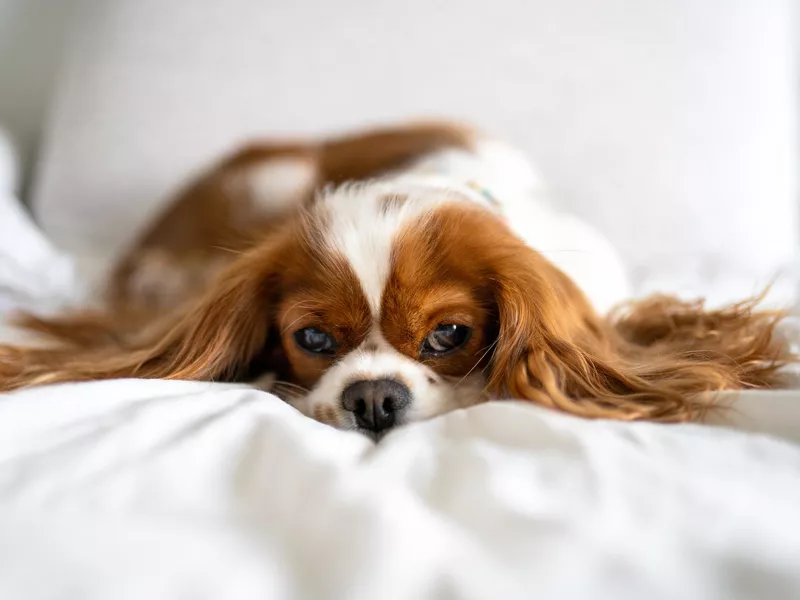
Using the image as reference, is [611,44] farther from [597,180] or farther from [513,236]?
[513,236]

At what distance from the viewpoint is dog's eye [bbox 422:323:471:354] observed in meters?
1.00

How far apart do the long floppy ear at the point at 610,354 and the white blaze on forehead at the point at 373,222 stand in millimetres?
177

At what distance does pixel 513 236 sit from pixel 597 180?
0.89 metres

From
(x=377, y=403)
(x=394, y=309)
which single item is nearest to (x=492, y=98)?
(x=394, y=309)

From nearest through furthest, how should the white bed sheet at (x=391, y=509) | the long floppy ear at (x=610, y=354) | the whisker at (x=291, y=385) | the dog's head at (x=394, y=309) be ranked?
the white bed sheet at (x=391, y=509), the long floppy ear at (x=610, y=354), the dog's head at (x=394, y=309), the whisker at (x=291, y=385)

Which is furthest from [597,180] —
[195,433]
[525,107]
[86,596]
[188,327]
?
[86,596]

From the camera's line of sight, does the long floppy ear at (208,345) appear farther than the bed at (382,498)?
Yes

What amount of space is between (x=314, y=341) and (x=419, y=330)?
0.60 ft

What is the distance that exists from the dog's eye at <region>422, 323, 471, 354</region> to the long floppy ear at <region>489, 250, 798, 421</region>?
2.4 inches

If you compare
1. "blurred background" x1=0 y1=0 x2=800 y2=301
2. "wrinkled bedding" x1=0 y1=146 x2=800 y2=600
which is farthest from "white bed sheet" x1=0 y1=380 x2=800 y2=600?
"blurred background" x1=0 y1=0 x2=800 y2=301

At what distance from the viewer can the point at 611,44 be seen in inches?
76.9

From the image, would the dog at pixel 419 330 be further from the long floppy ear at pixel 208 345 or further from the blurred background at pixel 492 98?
the blurred background at pixel 492 98

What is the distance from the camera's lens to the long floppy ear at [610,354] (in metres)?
0.83

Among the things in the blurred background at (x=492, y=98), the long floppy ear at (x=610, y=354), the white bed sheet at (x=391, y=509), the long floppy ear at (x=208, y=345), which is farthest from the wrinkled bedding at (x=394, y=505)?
the blurred background at (x=492, y=98)
